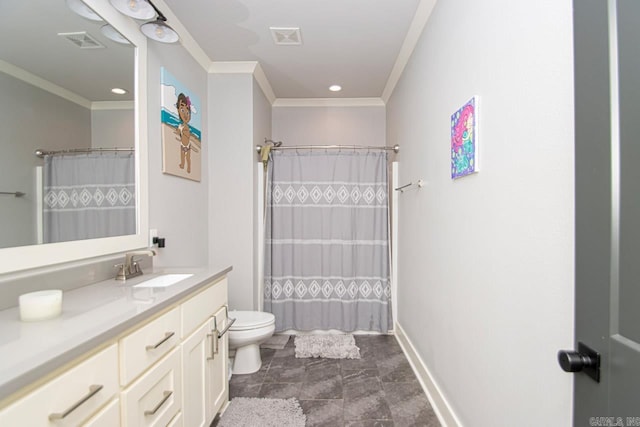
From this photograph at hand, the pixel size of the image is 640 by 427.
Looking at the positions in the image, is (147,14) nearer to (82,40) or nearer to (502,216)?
(82,40)

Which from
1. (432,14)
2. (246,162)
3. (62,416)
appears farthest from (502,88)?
(246,162)

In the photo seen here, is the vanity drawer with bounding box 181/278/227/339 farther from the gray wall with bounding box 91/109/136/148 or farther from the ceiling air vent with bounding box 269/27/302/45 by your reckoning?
the ceiling air vent with bounding box 269/27/302/45

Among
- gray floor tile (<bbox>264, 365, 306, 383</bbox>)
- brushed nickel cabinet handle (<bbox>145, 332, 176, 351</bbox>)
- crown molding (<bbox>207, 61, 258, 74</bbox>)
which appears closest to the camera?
brushed nickel cabinet handle (<bbox>145, 332, 176, 351</bbox>)

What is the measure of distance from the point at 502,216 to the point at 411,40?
5.44ft

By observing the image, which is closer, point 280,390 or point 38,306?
point 38,306

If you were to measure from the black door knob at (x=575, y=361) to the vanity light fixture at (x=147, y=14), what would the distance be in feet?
6.67

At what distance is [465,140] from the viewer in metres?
1.34

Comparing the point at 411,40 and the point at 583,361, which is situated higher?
the point at 411,40

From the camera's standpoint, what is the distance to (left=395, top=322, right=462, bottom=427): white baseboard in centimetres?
153

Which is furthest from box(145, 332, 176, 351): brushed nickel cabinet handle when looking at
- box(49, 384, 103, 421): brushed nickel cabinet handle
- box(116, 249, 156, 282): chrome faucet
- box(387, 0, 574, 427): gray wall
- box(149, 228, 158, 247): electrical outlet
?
box(387, 0, 574, 427): gray wall

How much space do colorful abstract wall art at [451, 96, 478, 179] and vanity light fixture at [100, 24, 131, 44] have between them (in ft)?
5.91

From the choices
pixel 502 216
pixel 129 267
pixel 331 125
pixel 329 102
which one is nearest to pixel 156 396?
pixel 129 267

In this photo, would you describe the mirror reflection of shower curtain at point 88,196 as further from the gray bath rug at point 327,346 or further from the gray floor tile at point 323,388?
the gray bath rug at point 327,346

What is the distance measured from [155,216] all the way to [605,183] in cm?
201
